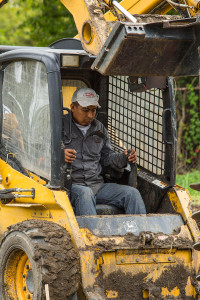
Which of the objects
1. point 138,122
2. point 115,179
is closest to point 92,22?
point 138,122

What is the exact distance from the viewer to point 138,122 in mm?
6676

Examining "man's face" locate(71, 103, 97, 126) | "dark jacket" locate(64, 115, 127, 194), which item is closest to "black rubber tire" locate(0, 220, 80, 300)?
"dark jacket" locate(64, 115, 127, 194)

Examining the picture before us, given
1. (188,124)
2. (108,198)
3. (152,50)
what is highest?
(152,50)

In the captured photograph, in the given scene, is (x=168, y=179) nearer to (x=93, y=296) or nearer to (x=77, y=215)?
(x=77, y=215)

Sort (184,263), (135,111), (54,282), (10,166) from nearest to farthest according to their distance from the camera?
(54,282) → (184,263) → (10,166) → (135,111)

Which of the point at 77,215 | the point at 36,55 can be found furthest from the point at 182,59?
the point at 77,215

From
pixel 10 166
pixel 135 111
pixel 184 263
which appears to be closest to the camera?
pixel 184 263

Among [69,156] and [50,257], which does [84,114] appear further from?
[50,257]

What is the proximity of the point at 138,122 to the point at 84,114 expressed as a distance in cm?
72

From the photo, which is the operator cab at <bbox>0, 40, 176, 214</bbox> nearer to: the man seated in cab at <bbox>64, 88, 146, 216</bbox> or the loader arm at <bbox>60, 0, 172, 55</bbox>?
the man seated in cab at <bbox>64, 88, 146, 216</bbox>

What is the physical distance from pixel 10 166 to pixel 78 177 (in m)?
0.67

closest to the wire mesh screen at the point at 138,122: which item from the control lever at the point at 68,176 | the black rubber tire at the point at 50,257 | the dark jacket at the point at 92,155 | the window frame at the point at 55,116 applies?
the dark jacket at the point at 92,155

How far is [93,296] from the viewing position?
5035 millimetres

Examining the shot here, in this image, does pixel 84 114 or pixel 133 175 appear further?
pixel 133 175
